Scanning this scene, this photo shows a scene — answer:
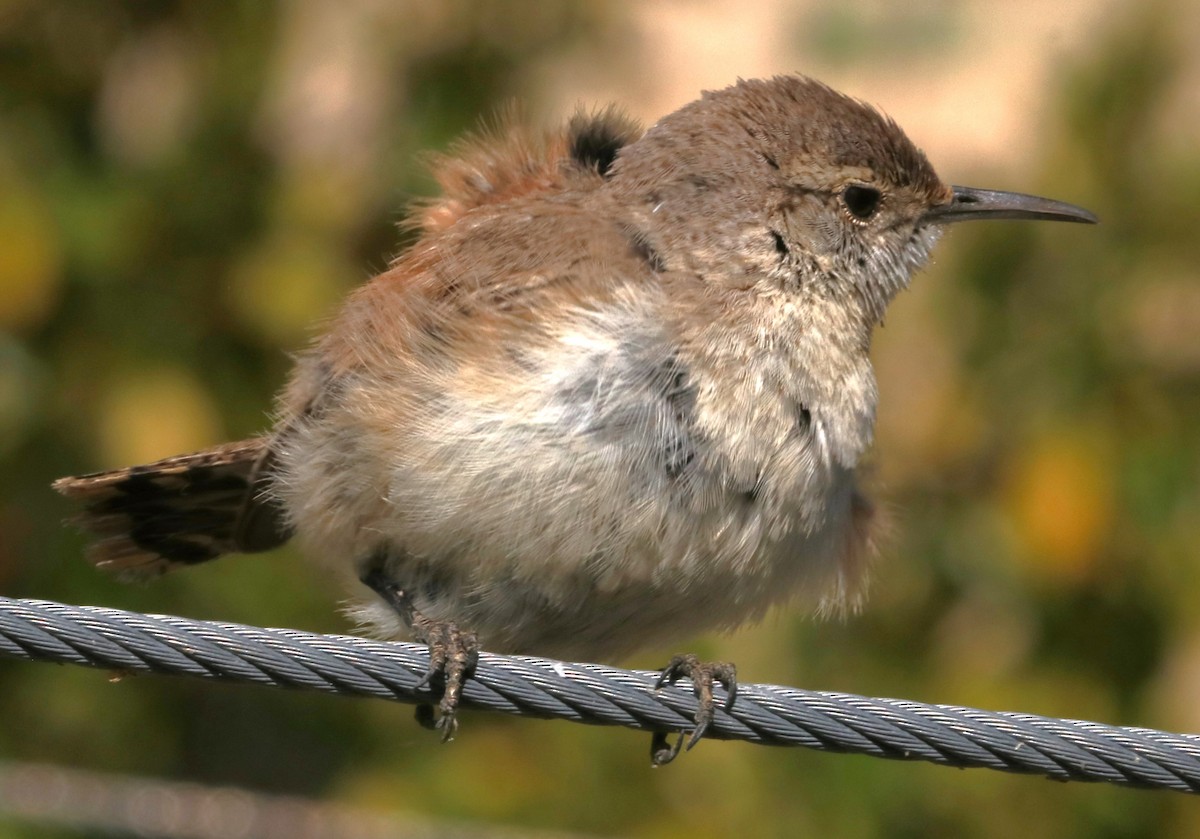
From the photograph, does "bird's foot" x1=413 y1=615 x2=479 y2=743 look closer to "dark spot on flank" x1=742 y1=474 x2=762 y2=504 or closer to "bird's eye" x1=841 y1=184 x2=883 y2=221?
"dark spot on flank" x1=742 y1=474 x2=762 y2=504

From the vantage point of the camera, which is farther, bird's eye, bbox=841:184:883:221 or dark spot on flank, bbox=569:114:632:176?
dark spot on flank, bbox=569:114:632:176

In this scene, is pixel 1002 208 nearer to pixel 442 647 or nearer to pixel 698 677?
pixel 698 677

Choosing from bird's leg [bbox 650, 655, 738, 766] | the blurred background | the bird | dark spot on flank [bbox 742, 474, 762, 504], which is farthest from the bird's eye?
bird's leg [bbox 650, 655, 738, 766]

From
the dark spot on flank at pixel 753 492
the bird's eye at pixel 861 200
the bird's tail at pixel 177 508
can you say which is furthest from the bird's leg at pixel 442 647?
the bird's eye at pixel 861 200

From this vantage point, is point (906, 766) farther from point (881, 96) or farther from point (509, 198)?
point (881, 96)

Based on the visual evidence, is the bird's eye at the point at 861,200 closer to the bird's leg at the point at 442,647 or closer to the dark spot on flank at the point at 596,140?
the dark spot on flank at the point at 596,140

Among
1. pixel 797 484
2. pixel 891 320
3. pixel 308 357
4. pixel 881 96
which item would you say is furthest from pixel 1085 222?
pixel 881 96

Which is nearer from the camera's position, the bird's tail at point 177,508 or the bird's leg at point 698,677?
the bird's leg at point 698,677
